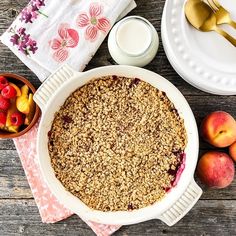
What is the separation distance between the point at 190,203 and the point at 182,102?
219mm

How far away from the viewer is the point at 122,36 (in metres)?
1.15

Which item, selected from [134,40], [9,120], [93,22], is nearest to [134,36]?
[134,40]

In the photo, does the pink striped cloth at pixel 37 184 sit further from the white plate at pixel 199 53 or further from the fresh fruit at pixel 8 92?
the white plate at pixel 199 53

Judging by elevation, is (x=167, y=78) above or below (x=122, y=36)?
below

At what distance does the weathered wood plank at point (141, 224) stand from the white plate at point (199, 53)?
29 cm

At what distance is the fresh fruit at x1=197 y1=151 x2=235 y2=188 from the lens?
1.18 m

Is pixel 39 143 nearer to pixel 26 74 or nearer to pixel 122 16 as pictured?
pixel 26 74

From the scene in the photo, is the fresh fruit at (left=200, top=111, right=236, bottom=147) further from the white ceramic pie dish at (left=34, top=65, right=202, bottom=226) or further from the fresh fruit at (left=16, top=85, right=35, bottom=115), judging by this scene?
the fresh fruit at (left=16, top=85, right=35, bottom=115)

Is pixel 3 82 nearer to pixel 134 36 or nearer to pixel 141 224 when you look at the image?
pixel 134 36

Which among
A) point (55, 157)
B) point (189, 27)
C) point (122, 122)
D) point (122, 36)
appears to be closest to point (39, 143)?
point (55, 157)

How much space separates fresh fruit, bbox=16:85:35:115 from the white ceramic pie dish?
0.20 ft

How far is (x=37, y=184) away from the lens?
124 centimetres

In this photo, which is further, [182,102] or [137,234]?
[137,234]

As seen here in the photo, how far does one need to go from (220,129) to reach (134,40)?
28cm
